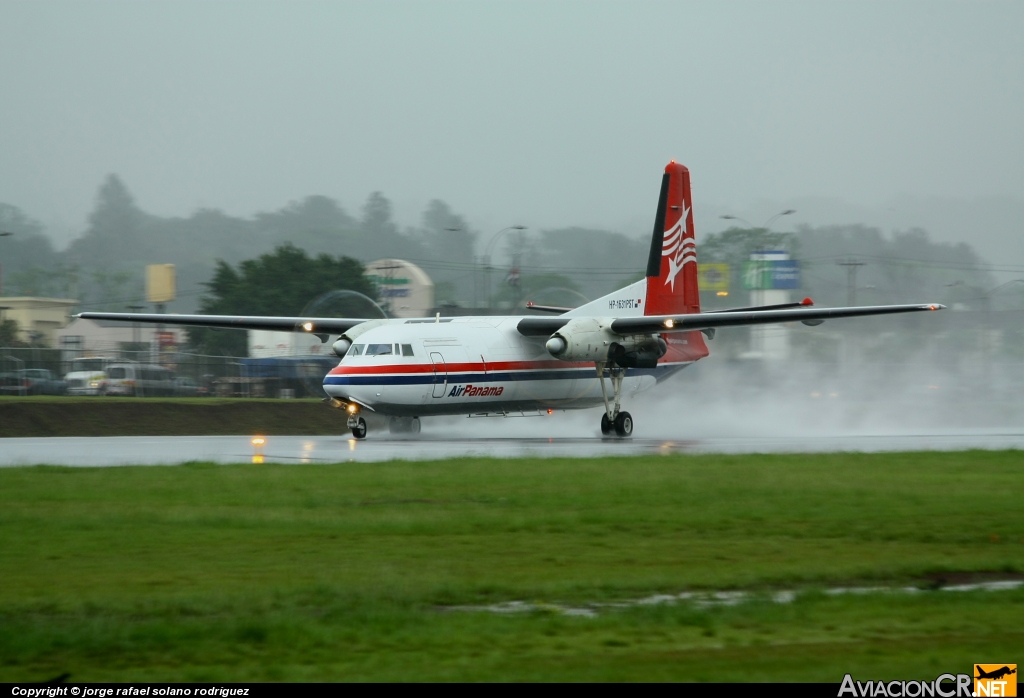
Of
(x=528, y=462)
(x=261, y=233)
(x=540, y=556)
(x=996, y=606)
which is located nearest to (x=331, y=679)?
(x=540, y=556)

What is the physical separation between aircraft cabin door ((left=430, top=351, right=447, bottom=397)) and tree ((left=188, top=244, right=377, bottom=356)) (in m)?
39.8

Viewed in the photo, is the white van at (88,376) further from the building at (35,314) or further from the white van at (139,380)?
the building at (35,314)

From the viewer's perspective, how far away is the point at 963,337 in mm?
43531

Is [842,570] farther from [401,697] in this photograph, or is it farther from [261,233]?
[261,233]

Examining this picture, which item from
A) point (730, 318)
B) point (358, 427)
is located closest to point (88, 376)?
point (358, 427)

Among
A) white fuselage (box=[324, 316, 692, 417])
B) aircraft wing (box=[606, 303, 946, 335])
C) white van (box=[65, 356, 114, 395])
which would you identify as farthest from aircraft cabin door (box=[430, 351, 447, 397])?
white van (box=[65, 356, 114, 395])

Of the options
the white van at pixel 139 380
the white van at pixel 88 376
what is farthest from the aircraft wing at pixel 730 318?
the white van at pixel 88 376

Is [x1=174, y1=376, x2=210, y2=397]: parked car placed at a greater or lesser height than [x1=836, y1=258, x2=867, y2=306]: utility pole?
lesser

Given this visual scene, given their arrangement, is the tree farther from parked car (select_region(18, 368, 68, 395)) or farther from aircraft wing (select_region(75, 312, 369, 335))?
aircraft wing (select_region(75, 312, 369, 335))

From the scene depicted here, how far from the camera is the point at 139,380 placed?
48781 millimetres

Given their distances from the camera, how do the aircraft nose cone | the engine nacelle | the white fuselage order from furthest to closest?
1. the engine nacelle
2. the aircraft nose cone
3. the white fuselage

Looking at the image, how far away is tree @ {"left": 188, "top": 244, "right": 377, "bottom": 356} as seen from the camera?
65.2 m

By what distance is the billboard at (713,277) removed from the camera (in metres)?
93.1

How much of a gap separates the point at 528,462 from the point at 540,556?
855cm
